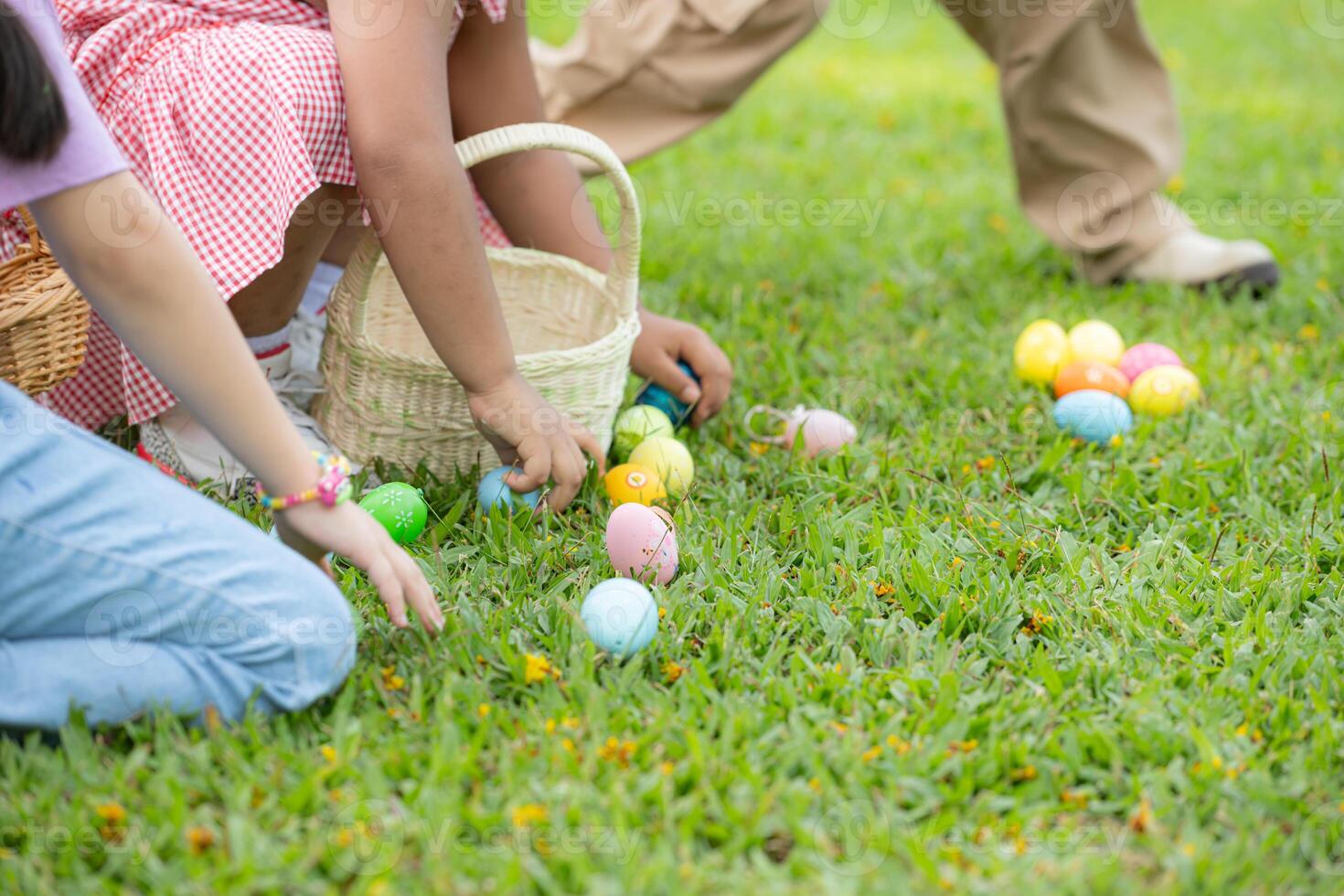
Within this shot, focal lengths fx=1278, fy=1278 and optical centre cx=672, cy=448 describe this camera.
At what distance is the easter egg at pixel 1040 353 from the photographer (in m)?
2.47

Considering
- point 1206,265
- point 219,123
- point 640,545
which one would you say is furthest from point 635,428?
point 1206,265

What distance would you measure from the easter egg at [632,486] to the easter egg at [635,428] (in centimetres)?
16

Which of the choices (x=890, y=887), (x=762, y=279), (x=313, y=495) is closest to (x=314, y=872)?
(x=313, y=495)

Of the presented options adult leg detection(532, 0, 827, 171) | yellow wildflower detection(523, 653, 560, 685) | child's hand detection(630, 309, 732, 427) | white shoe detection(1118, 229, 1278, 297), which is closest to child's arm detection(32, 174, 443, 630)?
yellow wildflower detection(523, 653, 560, 685)

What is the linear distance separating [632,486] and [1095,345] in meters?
1.10

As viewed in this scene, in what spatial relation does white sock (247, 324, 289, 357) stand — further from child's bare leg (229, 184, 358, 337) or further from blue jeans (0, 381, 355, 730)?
blue jeans (0, 381, 355, 730)

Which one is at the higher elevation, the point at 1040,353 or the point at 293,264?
the point at 293,264

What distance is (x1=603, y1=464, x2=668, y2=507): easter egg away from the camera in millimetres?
1936

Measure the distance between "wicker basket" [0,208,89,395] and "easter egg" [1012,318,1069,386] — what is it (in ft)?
5.47

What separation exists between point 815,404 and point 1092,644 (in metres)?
0.86

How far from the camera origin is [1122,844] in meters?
1.29

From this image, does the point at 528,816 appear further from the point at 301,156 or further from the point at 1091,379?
the point at 1091,379

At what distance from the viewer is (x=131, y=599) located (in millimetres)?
1357

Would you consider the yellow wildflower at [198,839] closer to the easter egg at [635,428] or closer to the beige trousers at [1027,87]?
the easter egg at [635,428]
